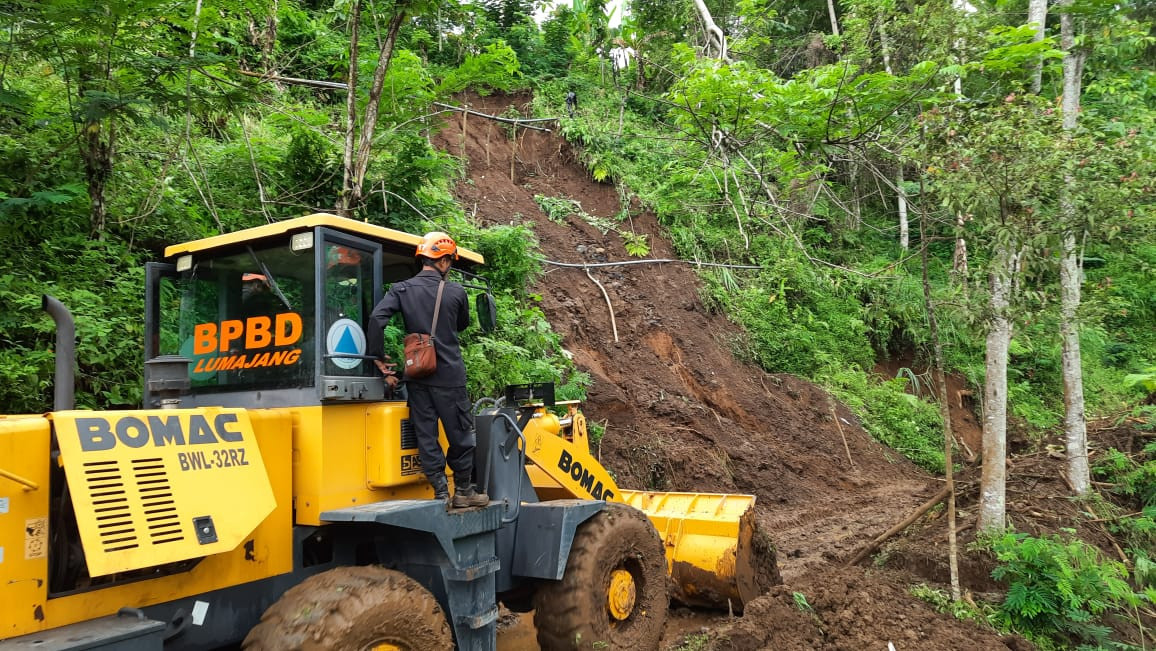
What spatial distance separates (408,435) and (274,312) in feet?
3.29

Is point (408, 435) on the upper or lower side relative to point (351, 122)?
lower

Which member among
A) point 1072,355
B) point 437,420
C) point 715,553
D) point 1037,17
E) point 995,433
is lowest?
point 715,553

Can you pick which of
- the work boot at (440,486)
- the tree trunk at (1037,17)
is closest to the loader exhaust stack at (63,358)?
the work boot at (440,486)

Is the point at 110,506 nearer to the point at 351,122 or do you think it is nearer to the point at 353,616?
the point at 353,616

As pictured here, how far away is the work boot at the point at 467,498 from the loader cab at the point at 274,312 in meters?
0.69

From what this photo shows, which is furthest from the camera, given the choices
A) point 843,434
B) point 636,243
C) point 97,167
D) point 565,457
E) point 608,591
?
point 636,243

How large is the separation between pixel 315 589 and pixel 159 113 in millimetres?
5461

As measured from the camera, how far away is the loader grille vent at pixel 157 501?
295cm

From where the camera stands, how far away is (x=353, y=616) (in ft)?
10.5

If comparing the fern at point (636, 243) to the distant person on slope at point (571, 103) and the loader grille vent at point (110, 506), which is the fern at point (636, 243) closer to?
the distant person on slope at point (571, 103)

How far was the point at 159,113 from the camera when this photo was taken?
6801 millimetres

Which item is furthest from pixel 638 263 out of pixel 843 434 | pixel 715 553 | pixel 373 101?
pixel 715 553

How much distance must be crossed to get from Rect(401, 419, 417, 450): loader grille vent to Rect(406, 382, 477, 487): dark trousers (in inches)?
1.7

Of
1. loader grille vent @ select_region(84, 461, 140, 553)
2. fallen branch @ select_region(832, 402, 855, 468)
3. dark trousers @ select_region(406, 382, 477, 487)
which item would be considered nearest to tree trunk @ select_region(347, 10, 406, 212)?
dark trousers @ select_region(406, 382, 477, 487)
